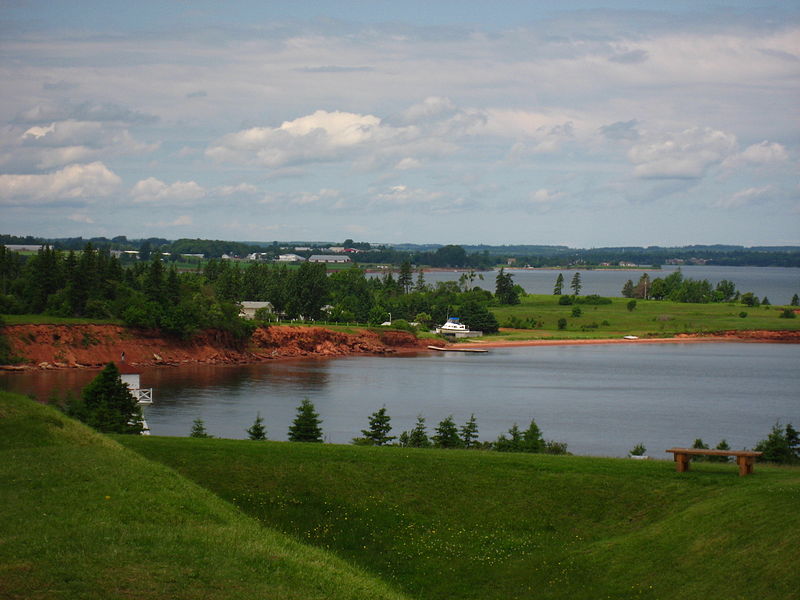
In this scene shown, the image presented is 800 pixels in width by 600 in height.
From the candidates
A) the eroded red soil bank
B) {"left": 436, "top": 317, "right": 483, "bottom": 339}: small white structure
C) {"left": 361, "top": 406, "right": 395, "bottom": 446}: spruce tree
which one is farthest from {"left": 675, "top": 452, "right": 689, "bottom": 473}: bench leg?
{"left": 436, "top": 317, "right": 483, "bottom": 339}: small white structure

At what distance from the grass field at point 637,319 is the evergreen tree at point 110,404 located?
8819 cm

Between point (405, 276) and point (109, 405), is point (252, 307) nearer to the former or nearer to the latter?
point (405, 276)

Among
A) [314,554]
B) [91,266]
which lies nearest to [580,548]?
[314,554]

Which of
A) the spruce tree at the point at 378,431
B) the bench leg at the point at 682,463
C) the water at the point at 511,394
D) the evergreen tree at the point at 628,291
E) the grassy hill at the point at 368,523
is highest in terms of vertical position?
the evergreen tree at the point at 628,291

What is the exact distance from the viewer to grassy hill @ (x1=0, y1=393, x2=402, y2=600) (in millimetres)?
→ 12430

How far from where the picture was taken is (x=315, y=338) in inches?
4065

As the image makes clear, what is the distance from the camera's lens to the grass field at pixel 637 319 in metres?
130

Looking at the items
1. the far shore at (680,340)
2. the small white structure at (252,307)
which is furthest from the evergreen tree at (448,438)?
the far shore at (680,340)

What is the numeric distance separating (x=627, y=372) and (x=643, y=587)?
7306 centimetres

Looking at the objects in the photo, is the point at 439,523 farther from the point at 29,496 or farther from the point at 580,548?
the point at 29,496

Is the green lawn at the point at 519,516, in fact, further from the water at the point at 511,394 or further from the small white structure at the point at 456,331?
the small white structure at the point at 456,331

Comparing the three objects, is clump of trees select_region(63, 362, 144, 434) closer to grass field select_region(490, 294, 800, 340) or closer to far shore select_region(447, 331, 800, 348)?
far shore select_region(447, 331, 800, 348)

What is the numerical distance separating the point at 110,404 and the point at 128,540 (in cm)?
2391

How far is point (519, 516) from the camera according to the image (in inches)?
774
